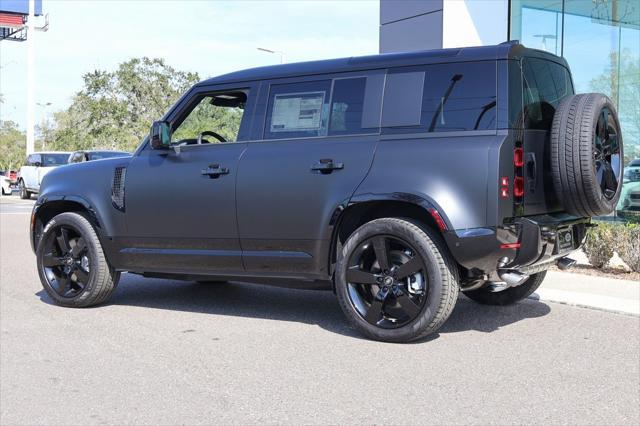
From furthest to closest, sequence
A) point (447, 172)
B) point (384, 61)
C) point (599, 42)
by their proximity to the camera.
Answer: point (599, 42), point (384, 61), point (447, 172)

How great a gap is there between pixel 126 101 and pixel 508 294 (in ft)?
143

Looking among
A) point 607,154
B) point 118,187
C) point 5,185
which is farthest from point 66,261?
point 5,185

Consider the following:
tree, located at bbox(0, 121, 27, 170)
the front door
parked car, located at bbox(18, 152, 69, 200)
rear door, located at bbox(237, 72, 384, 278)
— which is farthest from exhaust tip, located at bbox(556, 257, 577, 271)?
tree, located at bbox(0, 121, 27, 170)

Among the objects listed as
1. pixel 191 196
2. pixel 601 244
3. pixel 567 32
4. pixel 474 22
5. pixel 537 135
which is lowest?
pixel 601 244

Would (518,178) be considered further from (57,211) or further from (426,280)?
(57,211)

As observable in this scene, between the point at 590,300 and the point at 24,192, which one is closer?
the point at 590,300

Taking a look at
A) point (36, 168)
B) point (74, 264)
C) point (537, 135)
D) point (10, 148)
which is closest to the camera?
point (537, 135)

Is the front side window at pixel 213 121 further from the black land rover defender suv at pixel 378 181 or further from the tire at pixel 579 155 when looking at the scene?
the tire at pixel 579 155

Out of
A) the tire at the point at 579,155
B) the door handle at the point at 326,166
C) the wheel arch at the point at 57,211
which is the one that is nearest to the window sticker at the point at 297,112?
the door handle at the point at 326,166

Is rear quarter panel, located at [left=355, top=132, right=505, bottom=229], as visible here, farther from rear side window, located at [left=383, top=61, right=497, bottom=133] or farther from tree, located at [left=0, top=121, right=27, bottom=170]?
tree, located at [left=0, top=121, right=27, bottom=170]

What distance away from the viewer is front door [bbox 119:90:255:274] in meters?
6.39

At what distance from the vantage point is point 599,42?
1546cm

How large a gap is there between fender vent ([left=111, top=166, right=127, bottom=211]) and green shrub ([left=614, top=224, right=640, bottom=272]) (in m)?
5.91

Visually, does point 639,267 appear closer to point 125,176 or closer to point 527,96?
point 527,96
